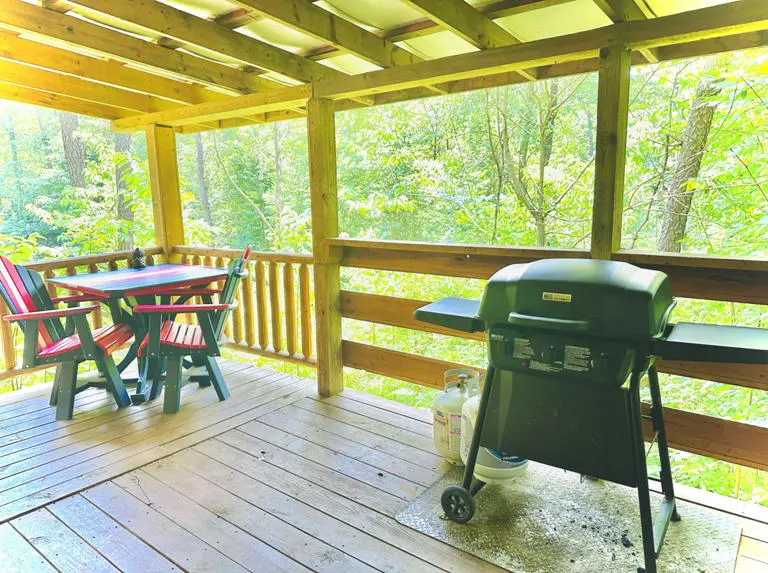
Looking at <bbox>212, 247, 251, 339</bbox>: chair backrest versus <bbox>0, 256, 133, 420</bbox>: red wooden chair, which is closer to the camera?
<bbox>0, 256, 133, 420</bbox>: red wooden chair

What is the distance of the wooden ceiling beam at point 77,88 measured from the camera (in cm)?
341

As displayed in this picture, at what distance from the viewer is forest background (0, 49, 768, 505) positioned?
5348 millimetres

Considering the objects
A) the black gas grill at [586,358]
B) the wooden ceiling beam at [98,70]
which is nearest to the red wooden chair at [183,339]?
the wooden ceiling beam at [98,70]

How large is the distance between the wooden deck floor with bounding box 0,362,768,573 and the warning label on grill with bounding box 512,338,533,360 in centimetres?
76

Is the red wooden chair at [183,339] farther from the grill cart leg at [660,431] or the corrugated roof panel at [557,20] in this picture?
the grill cart leg at [660,431]

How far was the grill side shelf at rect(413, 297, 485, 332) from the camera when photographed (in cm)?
195

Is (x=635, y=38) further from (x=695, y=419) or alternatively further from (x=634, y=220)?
(x=634, y=220)

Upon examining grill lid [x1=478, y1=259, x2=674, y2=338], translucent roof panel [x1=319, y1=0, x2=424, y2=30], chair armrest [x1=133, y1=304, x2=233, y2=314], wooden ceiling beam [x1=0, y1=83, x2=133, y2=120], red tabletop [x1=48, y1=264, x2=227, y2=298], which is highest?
translucent roof panel [x1=319, y1=0, x2=424, y2=30]

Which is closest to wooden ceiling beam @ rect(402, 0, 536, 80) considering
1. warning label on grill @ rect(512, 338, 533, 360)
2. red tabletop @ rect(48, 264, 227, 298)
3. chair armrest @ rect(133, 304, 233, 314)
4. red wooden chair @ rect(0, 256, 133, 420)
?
warning label on grill @ rect(512, 338, 533, 360)

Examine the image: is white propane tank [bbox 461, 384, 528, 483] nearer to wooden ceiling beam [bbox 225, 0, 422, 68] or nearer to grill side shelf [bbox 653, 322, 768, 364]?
grill side shelf [bbox 653, 322, 768, 364]

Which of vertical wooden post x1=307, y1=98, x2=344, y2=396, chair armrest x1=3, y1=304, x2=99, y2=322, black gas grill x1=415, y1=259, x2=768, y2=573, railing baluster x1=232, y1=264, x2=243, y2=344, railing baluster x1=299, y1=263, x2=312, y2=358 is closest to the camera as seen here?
black gas grill x1=415, y1=259, x2=768, y2=573

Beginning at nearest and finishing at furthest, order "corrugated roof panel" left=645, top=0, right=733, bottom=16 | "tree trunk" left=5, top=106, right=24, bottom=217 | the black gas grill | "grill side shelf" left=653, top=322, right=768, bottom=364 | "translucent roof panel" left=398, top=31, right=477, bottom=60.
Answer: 1. "grill side shelf" left=653, top=322, right=768, bottom=364
2. the black gas grill
3. "corrugated roof panel" left=645, top=0, right=733, bottom=16
4. "translucent roof panel" left=398, top=31, right=477, bottom=60
5. "tree trunk" left=5, top=106, right=24, bottom=217

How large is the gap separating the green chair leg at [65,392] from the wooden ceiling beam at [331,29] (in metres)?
2.33

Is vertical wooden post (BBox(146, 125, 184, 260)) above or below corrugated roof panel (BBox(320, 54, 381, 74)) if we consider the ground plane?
below
